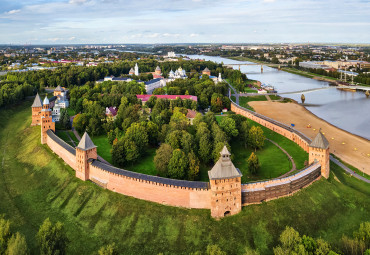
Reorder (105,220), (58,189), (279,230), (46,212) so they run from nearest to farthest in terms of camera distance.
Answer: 1. (279,230)
2. (105,220)
3. (46,212)
4. (58,189)

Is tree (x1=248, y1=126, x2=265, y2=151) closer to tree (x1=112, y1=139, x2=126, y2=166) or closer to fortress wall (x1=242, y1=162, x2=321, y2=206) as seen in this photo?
fortress wall (x1=242, y1=162, x2=321, y2=206)

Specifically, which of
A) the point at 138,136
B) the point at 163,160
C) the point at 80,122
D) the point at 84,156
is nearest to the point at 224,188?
the point at 163,160

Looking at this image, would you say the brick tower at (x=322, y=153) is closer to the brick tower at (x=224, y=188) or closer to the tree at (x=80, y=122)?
the brick tower at (x=224, y=188)

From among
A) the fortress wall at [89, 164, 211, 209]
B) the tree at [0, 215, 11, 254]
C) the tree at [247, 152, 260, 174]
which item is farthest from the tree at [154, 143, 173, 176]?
the tree at [0, 215, 11, 254]

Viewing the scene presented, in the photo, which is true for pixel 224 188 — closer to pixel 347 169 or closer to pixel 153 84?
pixel 347 169

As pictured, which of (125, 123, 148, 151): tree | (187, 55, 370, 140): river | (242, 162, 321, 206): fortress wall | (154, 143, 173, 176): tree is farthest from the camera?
(187, 55, 370, 140): river

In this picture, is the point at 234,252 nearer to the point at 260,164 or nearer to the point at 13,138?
the point at 260,164

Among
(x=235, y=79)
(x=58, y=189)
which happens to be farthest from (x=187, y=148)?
(x=235, y=79)
